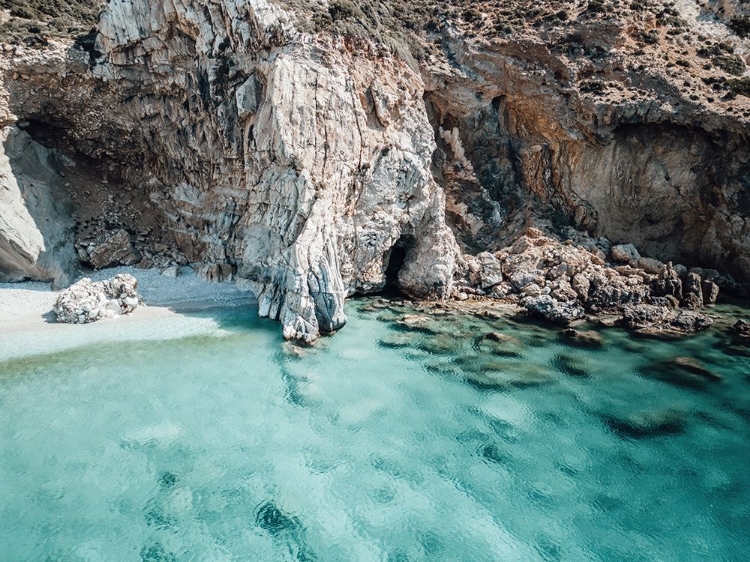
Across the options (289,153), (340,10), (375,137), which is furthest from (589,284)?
(340,10)

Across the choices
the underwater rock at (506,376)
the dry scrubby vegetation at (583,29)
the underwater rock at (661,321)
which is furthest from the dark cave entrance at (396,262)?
the underwater rock at (661,321)

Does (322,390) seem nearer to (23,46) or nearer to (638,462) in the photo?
(638,462)

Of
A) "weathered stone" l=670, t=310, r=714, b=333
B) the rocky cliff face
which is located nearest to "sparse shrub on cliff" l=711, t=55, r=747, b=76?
the rocky cliff face

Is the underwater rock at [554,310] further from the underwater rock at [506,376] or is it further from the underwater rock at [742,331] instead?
the underwater rock at [742,331]

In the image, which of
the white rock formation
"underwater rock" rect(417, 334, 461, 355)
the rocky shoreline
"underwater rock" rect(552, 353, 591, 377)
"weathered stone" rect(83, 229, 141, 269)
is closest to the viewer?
"underwater rock" rect(552, 353, 591, 377)

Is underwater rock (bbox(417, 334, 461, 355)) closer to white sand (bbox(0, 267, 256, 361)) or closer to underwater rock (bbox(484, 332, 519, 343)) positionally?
underwater rock (bbox(484, 332, 519, 343))

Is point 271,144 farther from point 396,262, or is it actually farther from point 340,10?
point 396,262
